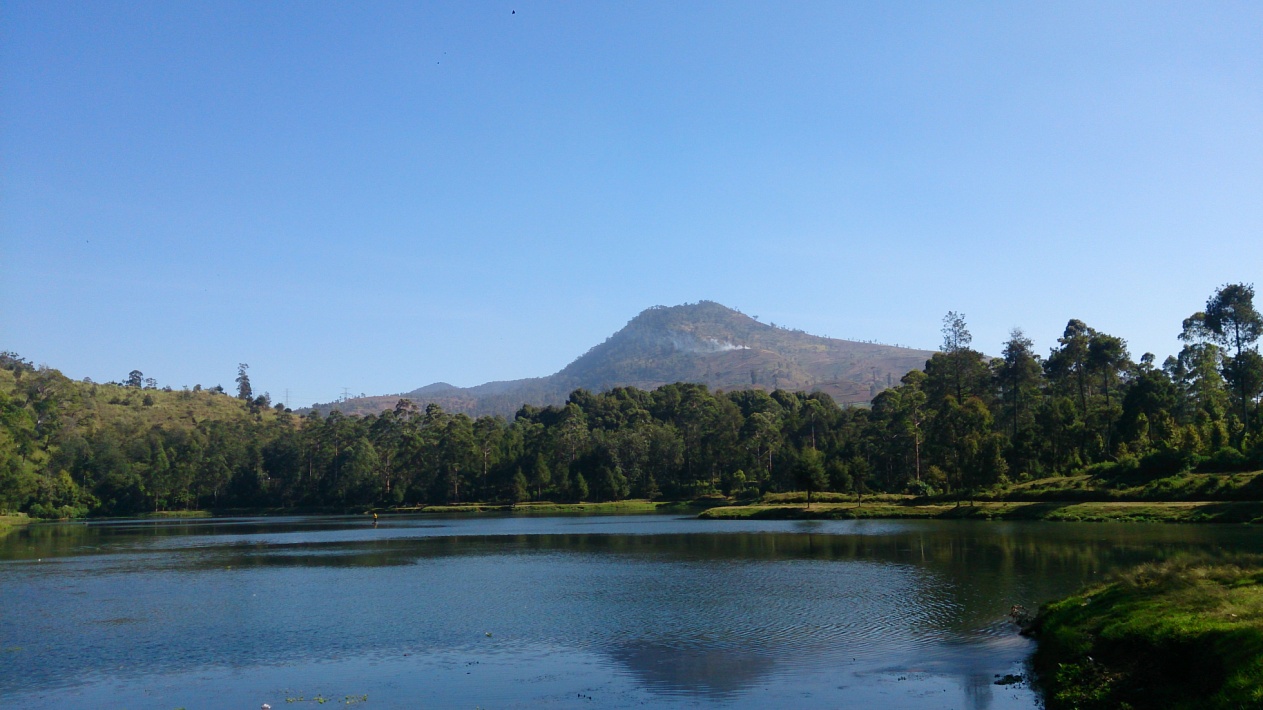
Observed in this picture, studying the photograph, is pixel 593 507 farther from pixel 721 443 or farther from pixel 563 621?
pixel 563 621

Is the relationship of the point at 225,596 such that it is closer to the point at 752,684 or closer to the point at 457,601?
the point at 457,601

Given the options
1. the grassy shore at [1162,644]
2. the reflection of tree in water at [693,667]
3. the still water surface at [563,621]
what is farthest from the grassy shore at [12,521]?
the grassy shore at [1162,644]

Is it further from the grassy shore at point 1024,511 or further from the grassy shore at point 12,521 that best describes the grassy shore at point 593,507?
the grassy shore at point 12,521

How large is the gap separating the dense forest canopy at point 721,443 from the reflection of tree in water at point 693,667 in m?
73.3

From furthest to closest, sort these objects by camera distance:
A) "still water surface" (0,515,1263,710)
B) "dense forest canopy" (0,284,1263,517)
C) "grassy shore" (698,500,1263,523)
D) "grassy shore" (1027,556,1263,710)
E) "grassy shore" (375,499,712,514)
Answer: "grassy shore" (375,499,712,514) → "dense forest canopy" (0,284,1263,517) → "grassy shore" (698,500,1263,523) → "still water surface" (0,515,1263,710) → "grassy shore" (1027,556,1263,710)

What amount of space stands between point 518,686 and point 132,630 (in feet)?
68.1

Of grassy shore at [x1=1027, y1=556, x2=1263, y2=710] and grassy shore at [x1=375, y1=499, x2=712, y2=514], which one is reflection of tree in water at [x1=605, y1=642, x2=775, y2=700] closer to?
grassy shore at [x1=1027, y1=556, x2=1263, y2=710]

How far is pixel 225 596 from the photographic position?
156ft

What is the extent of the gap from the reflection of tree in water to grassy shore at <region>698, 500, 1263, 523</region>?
5842cm

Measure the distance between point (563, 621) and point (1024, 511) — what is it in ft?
212

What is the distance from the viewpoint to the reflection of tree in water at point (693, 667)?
25953 mm

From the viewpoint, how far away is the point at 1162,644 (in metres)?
20.6

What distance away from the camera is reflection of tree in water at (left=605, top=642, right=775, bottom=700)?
2595 centimetres

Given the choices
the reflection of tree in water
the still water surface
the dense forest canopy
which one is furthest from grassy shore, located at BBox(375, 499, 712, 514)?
the reflection of tree in water
